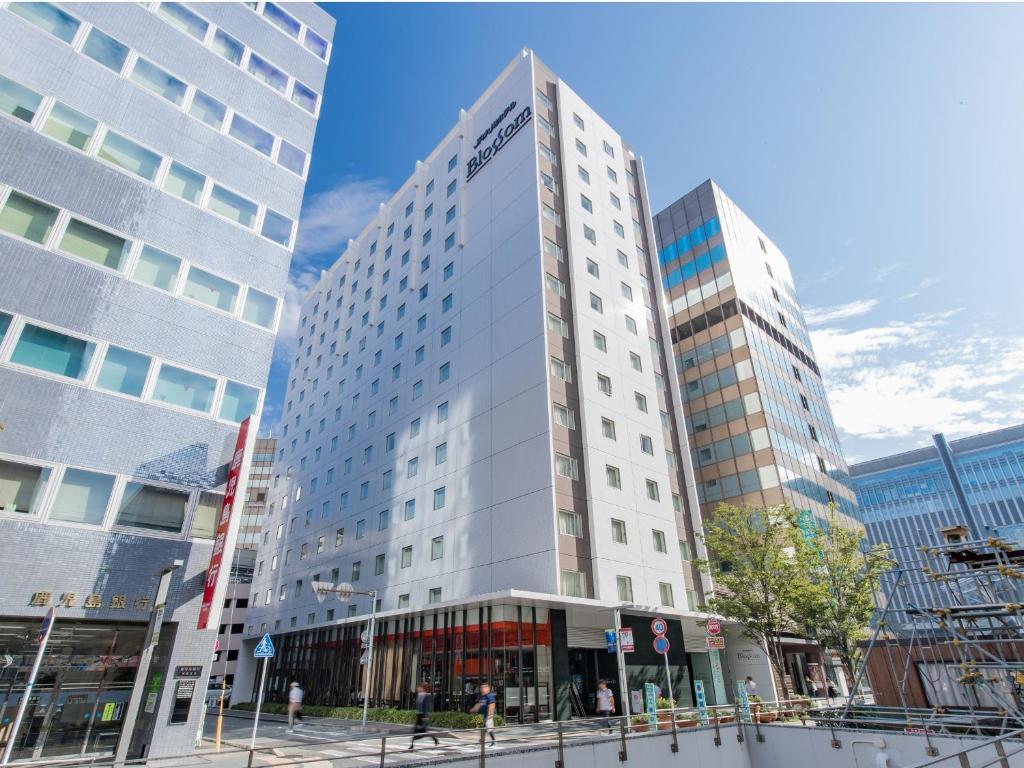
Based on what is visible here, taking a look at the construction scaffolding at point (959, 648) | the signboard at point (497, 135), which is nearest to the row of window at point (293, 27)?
the signboard at point (497, 135)

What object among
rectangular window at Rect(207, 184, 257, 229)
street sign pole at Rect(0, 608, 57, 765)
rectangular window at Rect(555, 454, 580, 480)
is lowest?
street sign pole at Rect(0, 608, 57, 765)

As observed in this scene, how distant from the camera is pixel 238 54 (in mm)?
23938

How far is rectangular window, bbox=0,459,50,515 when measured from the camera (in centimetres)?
1383

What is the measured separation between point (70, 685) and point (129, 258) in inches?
468

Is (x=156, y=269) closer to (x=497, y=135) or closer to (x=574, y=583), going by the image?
(x=574, y=583)

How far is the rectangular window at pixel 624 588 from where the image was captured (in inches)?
1088

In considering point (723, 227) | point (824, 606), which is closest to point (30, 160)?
point (824, 606)

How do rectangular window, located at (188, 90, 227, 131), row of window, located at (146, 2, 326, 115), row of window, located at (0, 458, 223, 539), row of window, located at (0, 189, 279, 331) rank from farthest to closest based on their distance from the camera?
row of window, located at (146, 2, 326, 115), rectangular window, located at (188, 90, 227, 131), row of window, located at (0, 189, 279, 331), row of window, located at (0, 458, 223, 539)

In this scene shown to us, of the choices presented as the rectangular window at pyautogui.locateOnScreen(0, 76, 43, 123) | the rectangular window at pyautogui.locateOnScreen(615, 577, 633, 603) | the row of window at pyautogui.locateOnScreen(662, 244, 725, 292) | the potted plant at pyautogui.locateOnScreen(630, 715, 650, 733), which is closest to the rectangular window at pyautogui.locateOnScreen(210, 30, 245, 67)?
the rectangular window at pyautogui.locateOnScreen(0, 76, 43, 123)

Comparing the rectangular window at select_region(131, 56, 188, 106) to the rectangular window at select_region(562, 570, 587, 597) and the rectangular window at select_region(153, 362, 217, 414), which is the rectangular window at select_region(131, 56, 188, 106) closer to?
the rectangular window at select_region(153, 362, 217, 414)

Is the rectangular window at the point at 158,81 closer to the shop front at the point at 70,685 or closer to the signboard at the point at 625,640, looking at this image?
the shop front at the point at 70,685

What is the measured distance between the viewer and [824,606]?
24547mm

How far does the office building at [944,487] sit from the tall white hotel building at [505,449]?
346 feet

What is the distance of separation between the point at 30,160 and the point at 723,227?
49.7 metres
